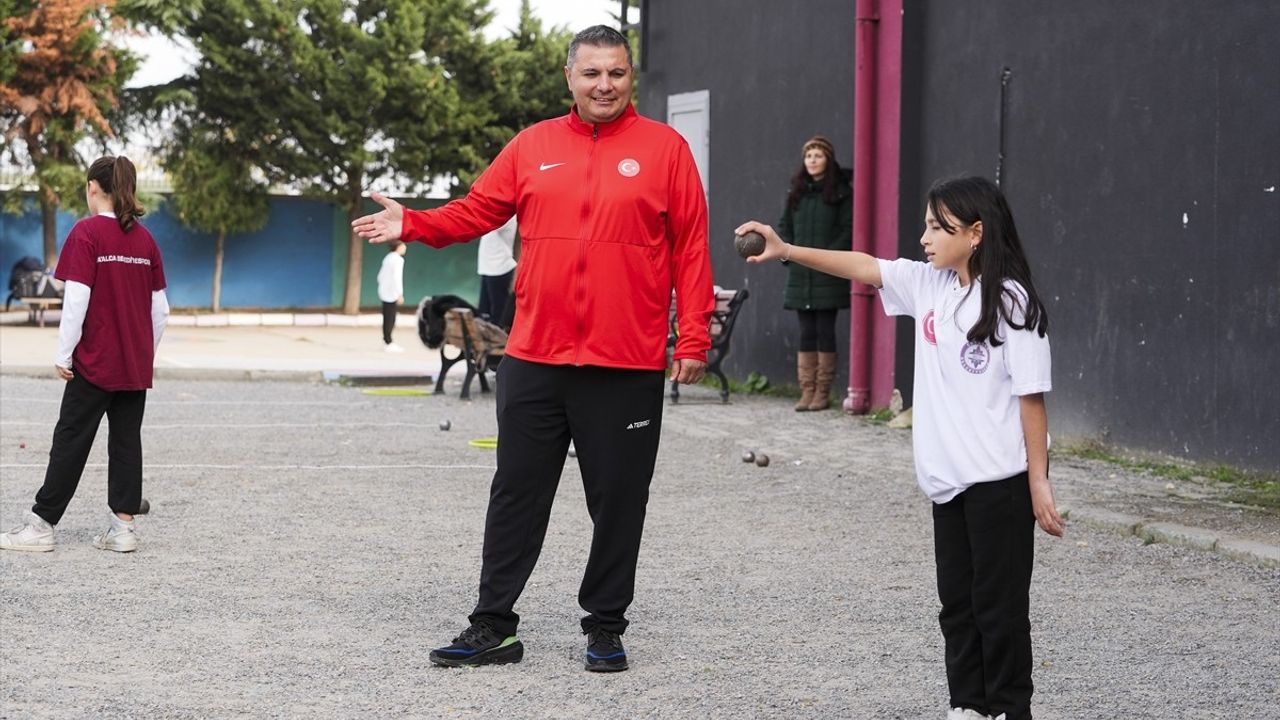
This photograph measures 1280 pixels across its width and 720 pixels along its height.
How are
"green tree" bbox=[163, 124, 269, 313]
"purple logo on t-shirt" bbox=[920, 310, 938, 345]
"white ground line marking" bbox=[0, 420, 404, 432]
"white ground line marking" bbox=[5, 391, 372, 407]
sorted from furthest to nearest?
"green tree" bbox=[163, 124, 269, 313], "white ground line marking" bbox=[5, 391, 372, 407], "white ground line marking" bbox=[0, 420, 404, 432], "purple logo on t-shirt" bbox=[920, 310, 938, 345]

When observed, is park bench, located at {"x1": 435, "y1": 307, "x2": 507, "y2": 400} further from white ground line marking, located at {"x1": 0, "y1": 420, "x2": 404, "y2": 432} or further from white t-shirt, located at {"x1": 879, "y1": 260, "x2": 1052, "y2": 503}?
white t-shirt, located at {"x1": 879, "y1": 260, "x2": 1052, "y2": 503}

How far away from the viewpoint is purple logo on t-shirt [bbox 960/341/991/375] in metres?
4.51

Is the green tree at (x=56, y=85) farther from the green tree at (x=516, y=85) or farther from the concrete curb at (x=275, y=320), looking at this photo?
the green tree at (x=516, y=85)

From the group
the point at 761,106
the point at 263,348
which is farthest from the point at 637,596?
the point at 263,348

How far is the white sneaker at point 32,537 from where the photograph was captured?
7648mm

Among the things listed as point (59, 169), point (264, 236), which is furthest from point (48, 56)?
point (264, 236)

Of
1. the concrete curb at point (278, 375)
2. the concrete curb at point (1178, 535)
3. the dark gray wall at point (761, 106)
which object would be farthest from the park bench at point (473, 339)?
the concrete curb at point (1178, 535)

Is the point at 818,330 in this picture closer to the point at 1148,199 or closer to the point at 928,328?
the point at 1148,199

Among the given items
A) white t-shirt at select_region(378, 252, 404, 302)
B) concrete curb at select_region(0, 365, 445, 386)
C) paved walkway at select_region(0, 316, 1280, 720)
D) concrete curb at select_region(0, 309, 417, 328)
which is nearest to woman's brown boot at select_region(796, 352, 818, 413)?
paved walkway at select_region(0, 316, 1280, 720)

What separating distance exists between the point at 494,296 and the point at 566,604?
31.7 feet

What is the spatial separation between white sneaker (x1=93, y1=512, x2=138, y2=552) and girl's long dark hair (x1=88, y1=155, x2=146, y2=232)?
4.23 ft

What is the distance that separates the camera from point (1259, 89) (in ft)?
33.4

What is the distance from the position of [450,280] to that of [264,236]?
13.7 feet

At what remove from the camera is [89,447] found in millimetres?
7727
